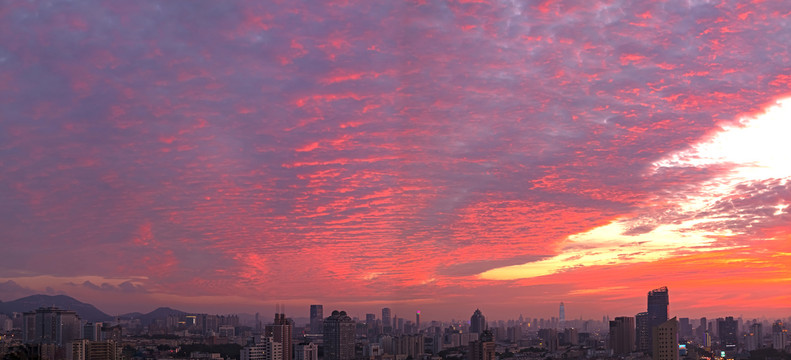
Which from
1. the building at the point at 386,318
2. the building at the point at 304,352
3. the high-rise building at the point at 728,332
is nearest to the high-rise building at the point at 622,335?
the high-rise building at the point at 728,332

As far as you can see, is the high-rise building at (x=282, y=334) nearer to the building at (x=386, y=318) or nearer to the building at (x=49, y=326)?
the building at (x=49, y=326)

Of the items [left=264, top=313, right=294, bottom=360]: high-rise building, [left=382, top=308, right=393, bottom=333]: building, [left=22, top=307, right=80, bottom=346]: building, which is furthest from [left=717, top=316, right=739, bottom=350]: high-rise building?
[left=22, top=307, right=80, bottom=346]: building

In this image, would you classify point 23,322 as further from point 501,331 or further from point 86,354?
point 501,331

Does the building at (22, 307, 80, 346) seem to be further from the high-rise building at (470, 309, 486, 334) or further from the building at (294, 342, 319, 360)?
the high-rise building at (470, 309, 486, 334)

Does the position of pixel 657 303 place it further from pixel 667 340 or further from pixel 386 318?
pixel 386 318

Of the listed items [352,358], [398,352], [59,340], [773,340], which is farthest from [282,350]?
[773,340]
